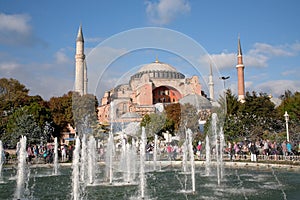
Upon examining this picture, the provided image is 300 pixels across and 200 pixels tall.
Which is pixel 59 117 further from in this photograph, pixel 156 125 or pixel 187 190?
pixel 187 190

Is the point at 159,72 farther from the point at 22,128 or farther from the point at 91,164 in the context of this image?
the point at 91,164

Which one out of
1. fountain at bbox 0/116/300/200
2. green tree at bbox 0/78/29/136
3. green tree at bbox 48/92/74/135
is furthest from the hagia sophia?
fountain at bbox 0/116/300/200

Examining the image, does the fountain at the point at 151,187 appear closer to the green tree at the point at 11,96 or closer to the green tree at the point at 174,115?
the green tree at the point at 174,115

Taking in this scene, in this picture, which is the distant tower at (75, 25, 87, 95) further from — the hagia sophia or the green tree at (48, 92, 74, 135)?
the green tree at (48, 92, 74, 135)

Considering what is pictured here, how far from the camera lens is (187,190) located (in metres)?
7.65

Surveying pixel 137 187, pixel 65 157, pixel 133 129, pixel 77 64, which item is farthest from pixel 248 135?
pixel 77 64

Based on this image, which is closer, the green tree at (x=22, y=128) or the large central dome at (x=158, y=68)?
the green tree at (x=22, y=128)

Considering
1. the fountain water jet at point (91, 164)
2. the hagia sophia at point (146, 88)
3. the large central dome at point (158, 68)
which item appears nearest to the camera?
the fountain water jet at point (91, 164)

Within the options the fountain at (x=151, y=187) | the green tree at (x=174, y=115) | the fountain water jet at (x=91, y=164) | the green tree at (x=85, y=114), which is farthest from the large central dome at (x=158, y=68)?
the fountain at (x=151, y=187)

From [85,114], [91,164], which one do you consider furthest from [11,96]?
[91,164]

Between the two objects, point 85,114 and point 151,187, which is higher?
point 85,114

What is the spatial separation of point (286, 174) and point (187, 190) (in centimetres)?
372

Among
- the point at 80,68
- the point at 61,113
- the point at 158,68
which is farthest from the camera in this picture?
the point at 158,68

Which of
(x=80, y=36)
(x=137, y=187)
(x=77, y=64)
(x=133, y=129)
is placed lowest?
(x=137, y=187)
